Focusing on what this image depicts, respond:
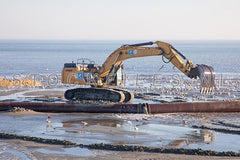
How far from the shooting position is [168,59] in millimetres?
21344

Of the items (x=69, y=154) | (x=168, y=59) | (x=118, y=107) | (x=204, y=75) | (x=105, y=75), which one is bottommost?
(x=69, y=154)


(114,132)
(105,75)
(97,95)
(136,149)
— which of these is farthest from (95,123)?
(105,75)

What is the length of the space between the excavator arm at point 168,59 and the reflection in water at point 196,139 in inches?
217

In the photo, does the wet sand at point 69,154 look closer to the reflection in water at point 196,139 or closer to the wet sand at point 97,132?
the wet sand at point 97,132

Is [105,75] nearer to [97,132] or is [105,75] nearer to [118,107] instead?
[118,107]

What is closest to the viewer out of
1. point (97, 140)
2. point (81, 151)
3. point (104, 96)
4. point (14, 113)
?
point (81, 151)

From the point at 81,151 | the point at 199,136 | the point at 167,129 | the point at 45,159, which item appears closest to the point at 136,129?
the point at 167,129

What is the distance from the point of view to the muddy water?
1371cm

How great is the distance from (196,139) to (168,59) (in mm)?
7989

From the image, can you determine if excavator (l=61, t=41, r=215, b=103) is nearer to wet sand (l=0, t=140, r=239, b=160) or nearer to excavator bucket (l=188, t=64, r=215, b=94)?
excavator bucket (l=188, t=64, r=215, b=94)

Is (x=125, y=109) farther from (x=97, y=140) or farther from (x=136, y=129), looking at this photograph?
(x=97, y=140)

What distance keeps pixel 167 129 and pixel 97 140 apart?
3483 mm

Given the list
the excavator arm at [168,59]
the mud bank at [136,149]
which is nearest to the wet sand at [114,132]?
the mud bank at [136,149]

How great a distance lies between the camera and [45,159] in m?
11.7
